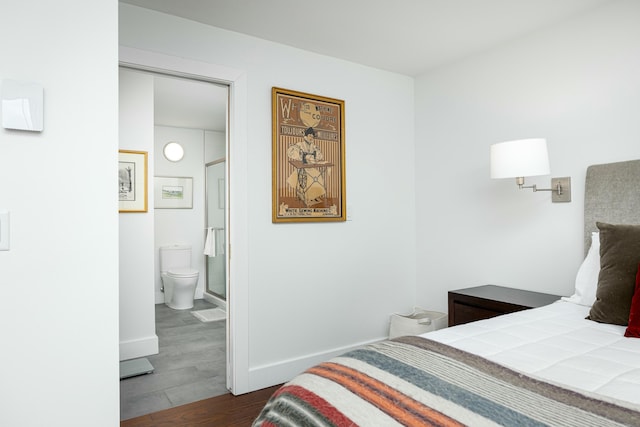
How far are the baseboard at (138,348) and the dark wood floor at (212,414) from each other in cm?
110

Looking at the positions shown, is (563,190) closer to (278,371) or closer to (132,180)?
(278,371)

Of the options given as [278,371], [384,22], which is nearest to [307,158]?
[384,22]

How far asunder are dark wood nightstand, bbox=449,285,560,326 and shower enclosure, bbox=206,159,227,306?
3.59 metres

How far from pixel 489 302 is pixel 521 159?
936mm

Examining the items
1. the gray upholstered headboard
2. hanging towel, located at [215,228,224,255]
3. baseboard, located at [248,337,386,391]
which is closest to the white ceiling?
the gray upholstered headboard

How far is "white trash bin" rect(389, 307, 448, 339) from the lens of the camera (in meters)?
3.29

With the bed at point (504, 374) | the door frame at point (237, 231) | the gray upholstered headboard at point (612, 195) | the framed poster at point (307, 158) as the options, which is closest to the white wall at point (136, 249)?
the door frame at point (237, 231)

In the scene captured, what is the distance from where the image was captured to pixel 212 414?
101 inches

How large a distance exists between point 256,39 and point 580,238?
263 centimetres

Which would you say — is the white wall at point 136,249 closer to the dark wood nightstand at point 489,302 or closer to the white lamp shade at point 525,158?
the dark wood nightstand at point 489,302

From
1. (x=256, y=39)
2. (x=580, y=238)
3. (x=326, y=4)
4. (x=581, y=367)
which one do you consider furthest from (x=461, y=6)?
(x=581, y=367)

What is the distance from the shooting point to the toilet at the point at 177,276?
5324mm

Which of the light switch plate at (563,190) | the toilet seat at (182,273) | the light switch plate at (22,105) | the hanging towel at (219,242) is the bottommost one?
the toilet seat at (182,273)

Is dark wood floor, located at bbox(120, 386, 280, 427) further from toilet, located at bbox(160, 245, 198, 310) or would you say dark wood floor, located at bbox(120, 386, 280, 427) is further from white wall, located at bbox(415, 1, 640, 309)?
toilet, located at bbox(160, 245, 198, 310)
